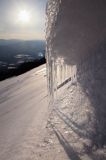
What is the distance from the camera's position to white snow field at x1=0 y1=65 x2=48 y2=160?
436cm

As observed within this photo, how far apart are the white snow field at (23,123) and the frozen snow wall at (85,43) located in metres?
0.93

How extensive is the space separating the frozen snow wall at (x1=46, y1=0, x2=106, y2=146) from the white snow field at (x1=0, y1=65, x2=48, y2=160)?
0.93 m

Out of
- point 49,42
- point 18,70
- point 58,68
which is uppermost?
point 49,42

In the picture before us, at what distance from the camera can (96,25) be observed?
418 centimetres

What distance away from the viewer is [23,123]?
553 centimetres

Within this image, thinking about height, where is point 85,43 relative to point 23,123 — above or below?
above

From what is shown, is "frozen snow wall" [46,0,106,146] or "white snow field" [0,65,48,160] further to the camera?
"white snow field" [0,65,48,160]

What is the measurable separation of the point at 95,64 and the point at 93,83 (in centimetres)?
24

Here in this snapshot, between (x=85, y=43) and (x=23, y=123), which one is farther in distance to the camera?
(x=23, y=123)

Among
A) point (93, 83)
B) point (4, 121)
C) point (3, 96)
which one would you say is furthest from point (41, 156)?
point (3, 96)

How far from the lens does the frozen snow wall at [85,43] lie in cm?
411

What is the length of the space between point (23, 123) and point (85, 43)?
1818mm

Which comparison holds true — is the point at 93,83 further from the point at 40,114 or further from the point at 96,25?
the point at 40,114

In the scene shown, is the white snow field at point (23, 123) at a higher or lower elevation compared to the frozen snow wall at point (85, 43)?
lower
